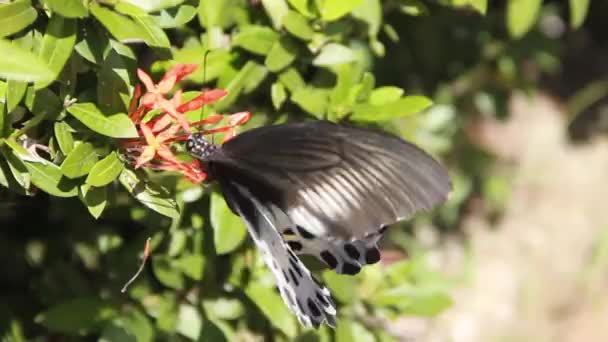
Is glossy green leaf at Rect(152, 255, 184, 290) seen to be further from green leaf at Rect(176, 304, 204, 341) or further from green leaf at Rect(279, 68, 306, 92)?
green leaf at Rect(279, 68, 306, 92)

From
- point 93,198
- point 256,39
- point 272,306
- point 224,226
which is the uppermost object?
point 256,39

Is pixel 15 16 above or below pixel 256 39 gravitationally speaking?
above

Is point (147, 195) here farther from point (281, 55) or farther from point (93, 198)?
point (281, 55)

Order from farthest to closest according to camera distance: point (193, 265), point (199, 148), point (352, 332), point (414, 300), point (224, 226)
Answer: point (414, 300) → point (352, 332) → point (193, 265) → point (224, 226) → point (199, 148)

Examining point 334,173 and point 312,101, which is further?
point 312,101

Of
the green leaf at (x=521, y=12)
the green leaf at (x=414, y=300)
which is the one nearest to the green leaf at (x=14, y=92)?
the green leaf at (x=414, y=300)

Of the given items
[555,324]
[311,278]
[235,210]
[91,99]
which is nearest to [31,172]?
[91,99]

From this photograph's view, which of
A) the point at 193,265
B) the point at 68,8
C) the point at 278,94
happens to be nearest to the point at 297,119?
the point at 278,94
